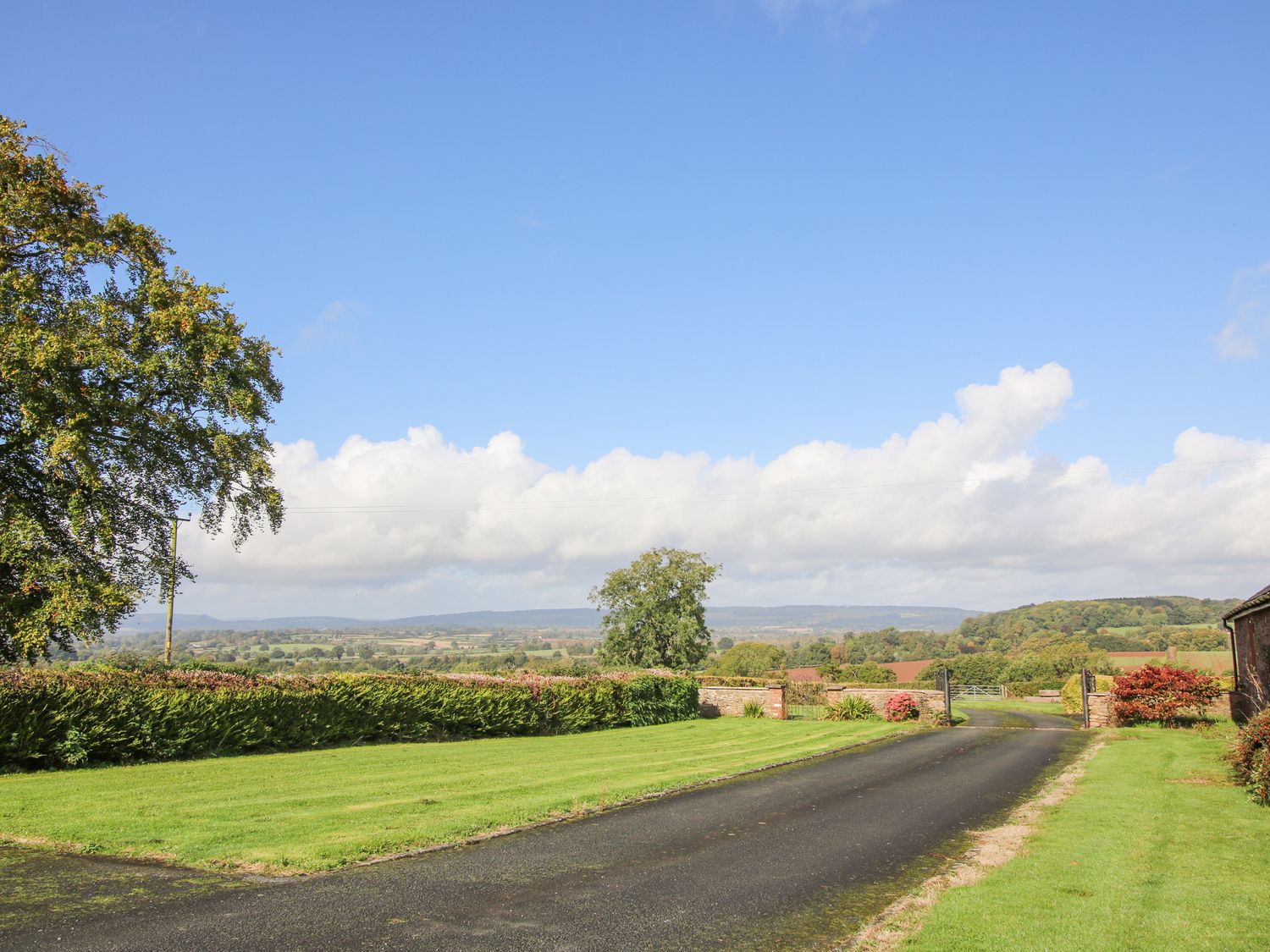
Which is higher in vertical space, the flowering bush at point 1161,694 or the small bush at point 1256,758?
the small bush at point 1256,758

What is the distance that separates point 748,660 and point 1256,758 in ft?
291

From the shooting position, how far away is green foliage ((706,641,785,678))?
308ft

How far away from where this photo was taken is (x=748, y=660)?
101000mm

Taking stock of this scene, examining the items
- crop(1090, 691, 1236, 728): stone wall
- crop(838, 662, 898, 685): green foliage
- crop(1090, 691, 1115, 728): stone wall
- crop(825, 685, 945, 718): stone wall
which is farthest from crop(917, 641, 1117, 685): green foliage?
crop(1090, 691, 1115, 728): stone wall

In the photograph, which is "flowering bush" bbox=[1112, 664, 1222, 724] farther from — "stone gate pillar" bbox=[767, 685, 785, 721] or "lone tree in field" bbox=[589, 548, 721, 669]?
"lone tree in field" bbox=[589, 548, 721, 669]

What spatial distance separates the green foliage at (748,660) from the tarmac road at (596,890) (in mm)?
79407

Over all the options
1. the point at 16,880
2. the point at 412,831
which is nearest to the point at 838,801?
the point at 412,831

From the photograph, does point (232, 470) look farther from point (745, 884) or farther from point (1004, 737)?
point (1004, 737)

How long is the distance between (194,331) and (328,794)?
1592 cm

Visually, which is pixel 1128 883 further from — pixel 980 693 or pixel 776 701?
pixel 980 693

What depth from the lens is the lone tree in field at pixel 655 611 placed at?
5891 centimetres

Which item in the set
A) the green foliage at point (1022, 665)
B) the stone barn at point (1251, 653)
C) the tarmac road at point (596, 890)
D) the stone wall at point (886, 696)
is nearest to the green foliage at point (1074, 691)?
the stone barn at point (1251, 653)

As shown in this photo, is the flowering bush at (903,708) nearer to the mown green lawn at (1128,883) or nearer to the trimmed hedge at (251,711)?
the trimmed hedge at (251,711)

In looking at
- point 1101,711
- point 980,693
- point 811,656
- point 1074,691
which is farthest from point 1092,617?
point 1101,711
